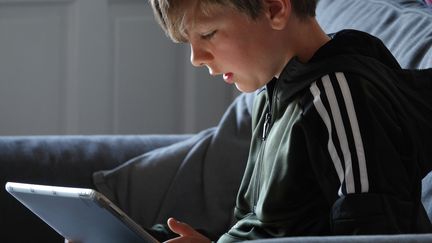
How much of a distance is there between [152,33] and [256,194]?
137 centimetres

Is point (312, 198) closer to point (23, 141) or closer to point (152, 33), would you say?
point (23, 141)

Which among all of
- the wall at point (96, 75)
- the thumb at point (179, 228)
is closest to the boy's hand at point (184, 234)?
the thumb at point (179, 228)

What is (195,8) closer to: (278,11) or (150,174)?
(278,11)

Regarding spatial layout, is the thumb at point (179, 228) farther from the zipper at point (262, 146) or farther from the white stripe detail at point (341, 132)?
the white stripe detail at point (341, 132)

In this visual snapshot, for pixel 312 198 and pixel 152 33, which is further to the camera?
pixel 152 33

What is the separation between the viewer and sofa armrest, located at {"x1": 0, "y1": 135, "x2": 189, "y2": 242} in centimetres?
177

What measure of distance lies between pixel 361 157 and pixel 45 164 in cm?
83

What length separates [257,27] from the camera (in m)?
1.25

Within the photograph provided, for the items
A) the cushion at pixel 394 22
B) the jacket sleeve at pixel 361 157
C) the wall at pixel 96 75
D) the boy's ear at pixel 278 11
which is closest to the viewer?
the jacket sleeve at pixel 361 157

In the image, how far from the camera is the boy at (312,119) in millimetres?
1116

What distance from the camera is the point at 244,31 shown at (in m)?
1.25

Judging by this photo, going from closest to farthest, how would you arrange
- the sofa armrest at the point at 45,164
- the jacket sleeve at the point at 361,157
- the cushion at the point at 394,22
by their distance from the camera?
the jacket sleeve at the point at 361,157 < the cushion at the point at 394,22 < the sofa armrest at the point at 45,164

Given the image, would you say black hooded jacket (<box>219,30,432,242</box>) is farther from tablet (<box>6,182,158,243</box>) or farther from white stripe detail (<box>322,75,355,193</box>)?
tablet (<box>6,182,158,243</box>)

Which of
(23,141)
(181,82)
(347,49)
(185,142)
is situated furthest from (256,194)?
(181,82)
